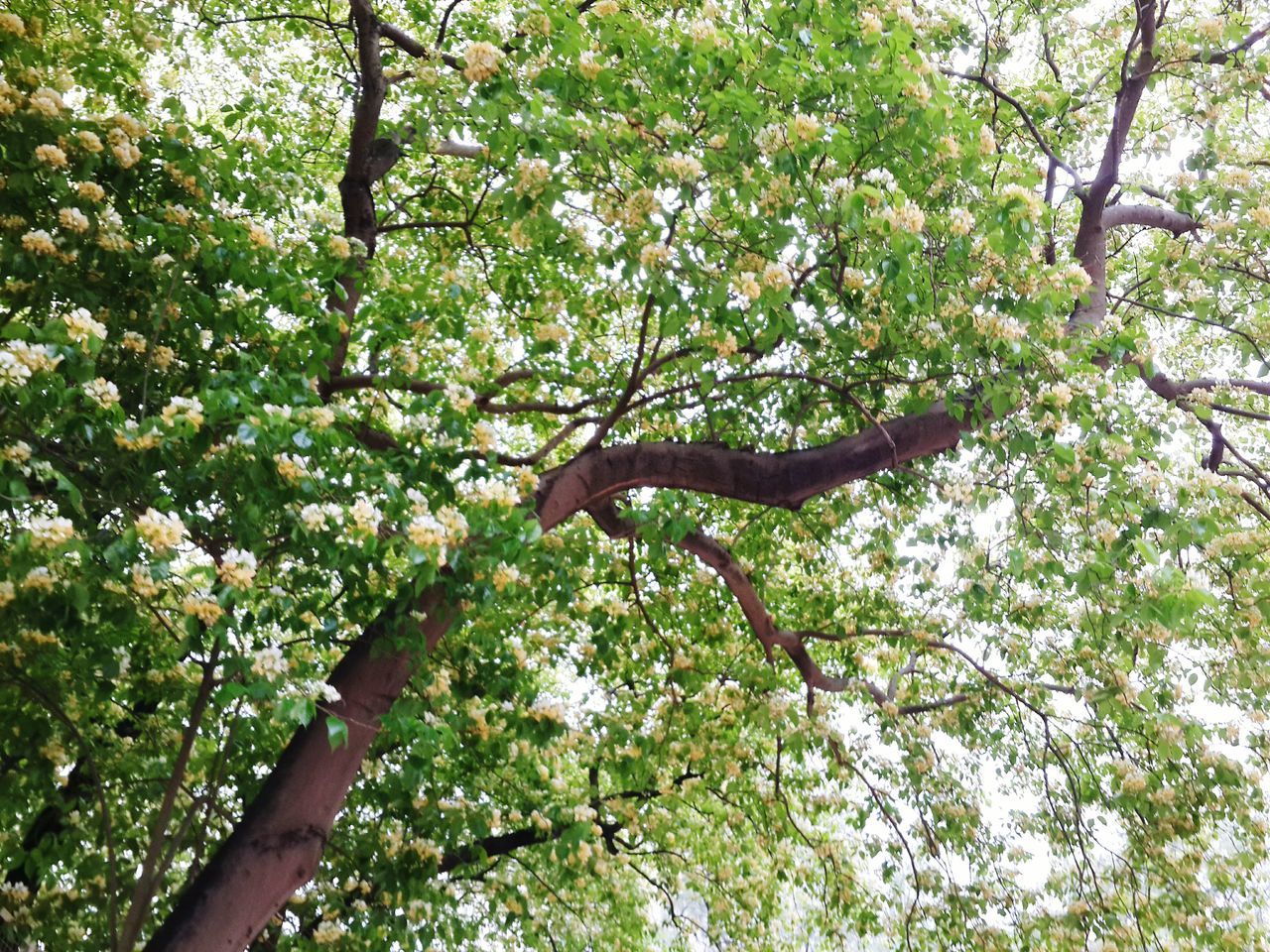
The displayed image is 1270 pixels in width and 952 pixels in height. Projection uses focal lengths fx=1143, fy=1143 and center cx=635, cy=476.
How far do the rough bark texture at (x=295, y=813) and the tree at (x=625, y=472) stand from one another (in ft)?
0.06

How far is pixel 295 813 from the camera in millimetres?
4328

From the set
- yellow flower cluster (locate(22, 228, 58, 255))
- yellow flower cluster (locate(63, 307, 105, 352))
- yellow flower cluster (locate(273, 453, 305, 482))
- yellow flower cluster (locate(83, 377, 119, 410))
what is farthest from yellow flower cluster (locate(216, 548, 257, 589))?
yellow flower cluster (locate(22, 228, 58, 255))

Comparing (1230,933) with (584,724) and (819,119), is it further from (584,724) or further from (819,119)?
(819,119)

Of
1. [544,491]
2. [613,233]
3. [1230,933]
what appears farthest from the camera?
[1230,933]

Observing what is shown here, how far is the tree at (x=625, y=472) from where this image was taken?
12.2 feet

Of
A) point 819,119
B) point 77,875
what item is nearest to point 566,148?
point 819,119

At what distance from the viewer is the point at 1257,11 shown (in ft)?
21.9

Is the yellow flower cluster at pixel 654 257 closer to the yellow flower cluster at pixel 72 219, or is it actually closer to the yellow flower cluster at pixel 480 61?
the yellow flower cluster at pixel 480 61

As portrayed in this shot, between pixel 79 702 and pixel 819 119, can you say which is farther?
pixel 79 702

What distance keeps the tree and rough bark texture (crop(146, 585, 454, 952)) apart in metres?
0.02

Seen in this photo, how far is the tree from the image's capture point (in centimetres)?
373

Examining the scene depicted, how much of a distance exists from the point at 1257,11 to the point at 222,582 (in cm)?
666

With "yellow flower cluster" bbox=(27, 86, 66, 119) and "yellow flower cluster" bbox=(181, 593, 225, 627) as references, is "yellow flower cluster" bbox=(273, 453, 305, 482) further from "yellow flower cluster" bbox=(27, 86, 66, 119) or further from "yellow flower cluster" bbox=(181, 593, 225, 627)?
"yellow flower cluster" bbox=(27, 86, 66, 119)

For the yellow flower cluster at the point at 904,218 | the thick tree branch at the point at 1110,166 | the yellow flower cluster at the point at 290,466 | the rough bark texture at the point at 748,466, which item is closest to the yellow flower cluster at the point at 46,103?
the yellow flower cluster at the point at 290,466
